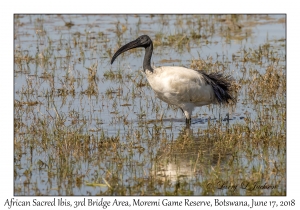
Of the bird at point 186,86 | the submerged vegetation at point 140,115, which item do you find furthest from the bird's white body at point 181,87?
the submerged vegetation at point 140,115

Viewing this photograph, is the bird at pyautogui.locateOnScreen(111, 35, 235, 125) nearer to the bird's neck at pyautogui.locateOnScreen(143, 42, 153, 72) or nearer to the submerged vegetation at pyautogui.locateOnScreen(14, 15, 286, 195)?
the bird's neck at pyautogui.locateOnScreen(143, 42, 153, 72)

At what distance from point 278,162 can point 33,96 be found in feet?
17.3

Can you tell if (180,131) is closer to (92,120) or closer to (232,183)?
(92,120)

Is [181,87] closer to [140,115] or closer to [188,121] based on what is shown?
[188,121]

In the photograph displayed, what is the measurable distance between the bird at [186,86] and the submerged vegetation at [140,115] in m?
0.29

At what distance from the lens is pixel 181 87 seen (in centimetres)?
1005

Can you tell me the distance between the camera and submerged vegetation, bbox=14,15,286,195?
727cm

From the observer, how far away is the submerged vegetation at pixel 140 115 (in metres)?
7.27

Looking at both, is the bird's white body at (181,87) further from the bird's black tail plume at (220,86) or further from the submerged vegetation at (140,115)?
the submerged vegetation at (140,115)

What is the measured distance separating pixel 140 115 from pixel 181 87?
83 cm

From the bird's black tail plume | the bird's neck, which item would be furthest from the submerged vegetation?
the bird's neck

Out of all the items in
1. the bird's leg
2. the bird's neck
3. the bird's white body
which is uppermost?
the bird's neck

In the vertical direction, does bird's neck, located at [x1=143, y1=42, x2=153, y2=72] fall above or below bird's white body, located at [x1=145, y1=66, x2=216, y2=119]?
above

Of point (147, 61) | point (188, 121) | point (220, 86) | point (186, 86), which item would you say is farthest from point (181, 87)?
point (220, 86)
